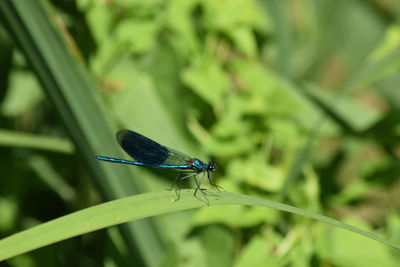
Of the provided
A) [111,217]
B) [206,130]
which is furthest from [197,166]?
[111,217]

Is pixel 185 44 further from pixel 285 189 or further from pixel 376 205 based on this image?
pixel 376 205

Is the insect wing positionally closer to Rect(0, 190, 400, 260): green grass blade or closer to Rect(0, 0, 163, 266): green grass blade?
Rect(0, 0, 163, 266): green grass blade

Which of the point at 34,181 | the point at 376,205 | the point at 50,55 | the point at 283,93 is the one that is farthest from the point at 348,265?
the point at 376,205

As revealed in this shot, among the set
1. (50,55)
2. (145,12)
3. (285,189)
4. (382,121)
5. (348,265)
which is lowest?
(348,265)

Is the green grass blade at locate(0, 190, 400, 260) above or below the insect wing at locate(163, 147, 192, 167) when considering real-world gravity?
below

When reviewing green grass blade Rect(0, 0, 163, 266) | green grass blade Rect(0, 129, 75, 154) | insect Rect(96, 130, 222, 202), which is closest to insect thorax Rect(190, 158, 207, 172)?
insect Rect(96, 130, 222, 202)

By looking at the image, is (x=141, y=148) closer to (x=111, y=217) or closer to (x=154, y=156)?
(x=154, y=156)
